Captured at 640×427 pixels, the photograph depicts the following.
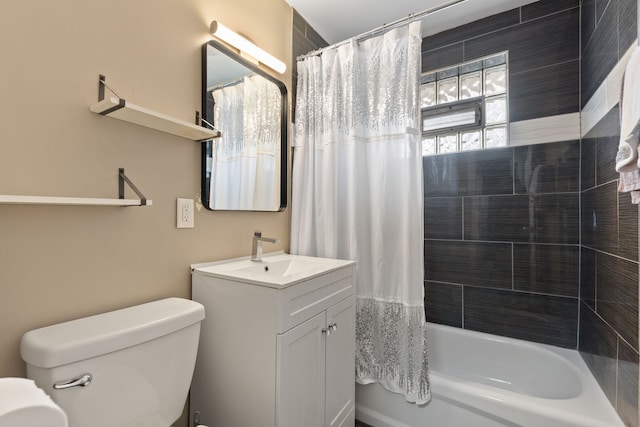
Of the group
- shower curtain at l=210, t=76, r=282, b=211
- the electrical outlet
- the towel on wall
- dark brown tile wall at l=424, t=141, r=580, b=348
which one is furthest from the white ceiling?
the electrical outlet

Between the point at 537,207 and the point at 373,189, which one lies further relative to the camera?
the point at 537,207

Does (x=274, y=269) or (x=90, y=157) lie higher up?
(x=90, y=157)

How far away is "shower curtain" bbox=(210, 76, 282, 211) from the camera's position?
60.0 inches

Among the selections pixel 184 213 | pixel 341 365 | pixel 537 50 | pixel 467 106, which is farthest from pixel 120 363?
pixel 537 50

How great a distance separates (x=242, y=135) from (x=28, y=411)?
1.40 meters

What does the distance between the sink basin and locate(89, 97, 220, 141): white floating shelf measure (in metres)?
0.60

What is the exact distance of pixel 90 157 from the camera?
1054 mm

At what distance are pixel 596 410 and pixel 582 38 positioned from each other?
1.99 meters

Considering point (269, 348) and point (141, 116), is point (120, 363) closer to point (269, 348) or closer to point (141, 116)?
point (269, 348)

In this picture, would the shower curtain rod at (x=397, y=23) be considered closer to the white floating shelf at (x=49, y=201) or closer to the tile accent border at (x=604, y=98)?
the tile accent border at (x=604, y=98)

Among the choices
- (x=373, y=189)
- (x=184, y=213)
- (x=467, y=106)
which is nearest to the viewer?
(x=184, y=213)

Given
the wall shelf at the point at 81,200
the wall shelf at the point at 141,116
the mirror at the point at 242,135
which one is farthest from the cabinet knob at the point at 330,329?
the wall shelf at the point at 141,116

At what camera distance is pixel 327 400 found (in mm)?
1391

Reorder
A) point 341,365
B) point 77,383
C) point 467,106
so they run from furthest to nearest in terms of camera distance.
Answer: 1. point 467,106
2. point 341,365
3. point 77,383
